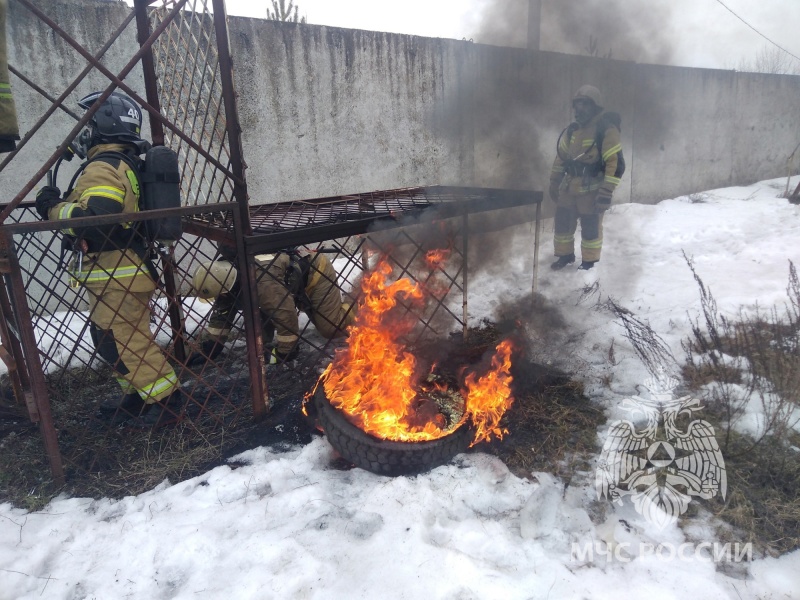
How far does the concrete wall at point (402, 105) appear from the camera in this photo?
5461 mm

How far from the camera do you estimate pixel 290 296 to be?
445cm

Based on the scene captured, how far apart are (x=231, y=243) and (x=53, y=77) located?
3.86 m

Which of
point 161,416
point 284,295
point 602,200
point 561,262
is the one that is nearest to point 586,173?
point 602,200

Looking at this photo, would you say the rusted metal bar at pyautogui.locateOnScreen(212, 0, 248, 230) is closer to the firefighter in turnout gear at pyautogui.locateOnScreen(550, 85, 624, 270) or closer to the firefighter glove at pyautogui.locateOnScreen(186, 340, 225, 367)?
the firefighter glove at pyautogui.locateOnScreen(186, 340, 225, 367)

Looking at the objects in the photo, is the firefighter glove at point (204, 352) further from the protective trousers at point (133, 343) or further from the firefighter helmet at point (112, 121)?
the firefighter helmet at point (112, 121)

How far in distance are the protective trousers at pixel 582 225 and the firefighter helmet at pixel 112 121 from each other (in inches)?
201

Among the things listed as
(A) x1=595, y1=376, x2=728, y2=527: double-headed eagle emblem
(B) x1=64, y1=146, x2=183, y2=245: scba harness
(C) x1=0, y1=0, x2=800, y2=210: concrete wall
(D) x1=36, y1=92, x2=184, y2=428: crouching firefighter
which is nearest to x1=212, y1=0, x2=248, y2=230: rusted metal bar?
(B) x1=64, y1=146, x2=183, y2=245: scba harness

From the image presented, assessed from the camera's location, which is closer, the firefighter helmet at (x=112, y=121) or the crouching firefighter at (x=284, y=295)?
the firefighter helmet at (x=112, y=121)

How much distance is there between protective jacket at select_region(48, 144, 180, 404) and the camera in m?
2.96

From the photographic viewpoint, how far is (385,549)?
2.37 metres

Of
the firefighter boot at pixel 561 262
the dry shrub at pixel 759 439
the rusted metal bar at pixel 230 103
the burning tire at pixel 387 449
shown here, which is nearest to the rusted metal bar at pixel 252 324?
the rusted metal bar at pixel 230 103

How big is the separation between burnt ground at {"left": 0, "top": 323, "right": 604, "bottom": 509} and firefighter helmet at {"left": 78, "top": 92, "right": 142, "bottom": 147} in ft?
5.85

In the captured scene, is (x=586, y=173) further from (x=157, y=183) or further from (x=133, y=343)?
(x=133, y=343)

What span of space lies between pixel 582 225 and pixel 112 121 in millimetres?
5332
